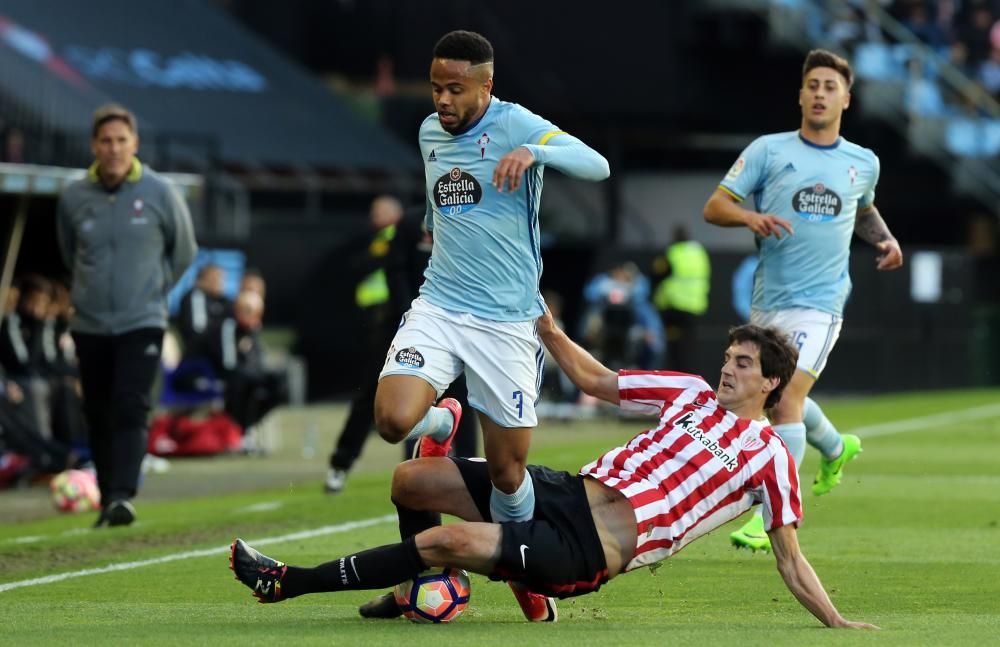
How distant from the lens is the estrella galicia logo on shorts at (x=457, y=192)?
8164 millimetres

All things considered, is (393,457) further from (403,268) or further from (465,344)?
(465,344)

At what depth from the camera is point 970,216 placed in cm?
3281

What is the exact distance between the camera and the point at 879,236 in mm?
10898

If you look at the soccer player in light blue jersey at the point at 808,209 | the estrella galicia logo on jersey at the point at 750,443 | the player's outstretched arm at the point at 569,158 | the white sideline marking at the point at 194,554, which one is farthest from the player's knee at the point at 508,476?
the soccer player in light blue jersey at the point at 808,209

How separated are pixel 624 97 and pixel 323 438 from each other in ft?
41.5

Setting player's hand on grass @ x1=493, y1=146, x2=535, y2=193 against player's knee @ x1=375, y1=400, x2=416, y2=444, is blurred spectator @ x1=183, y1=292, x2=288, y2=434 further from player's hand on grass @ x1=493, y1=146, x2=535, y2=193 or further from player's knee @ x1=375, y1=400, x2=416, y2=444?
player's hand on grass @ x1=493, y1=146, x2=535, y2=193

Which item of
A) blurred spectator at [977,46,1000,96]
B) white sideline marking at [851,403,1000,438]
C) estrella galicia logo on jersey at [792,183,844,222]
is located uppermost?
blurred spectator at [977,46,1000,96]

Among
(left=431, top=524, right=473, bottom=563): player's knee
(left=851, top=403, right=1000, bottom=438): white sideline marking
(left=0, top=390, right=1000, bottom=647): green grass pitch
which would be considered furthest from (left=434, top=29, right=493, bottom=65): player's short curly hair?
(left=851, top=403, right=1000, bottom=438): white sideline marking

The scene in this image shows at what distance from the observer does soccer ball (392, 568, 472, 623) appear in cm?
749

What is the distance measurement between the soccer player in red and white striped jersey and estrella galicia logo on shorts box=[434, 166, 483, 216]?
3.22 feet

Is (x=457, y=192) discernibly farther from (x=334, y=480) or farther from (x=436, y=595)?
(x=334, y=480)

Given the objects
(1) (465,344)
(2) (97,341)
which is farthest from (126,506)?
(1) (465,344)

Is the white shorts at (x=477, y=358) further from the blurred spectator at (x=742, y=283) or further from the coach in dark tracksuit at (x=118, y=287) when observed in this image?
the blurred spectator at (x=742, y=283)

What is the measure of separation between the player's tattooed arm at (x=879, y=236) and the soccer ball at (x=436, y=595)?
12.8 feet
